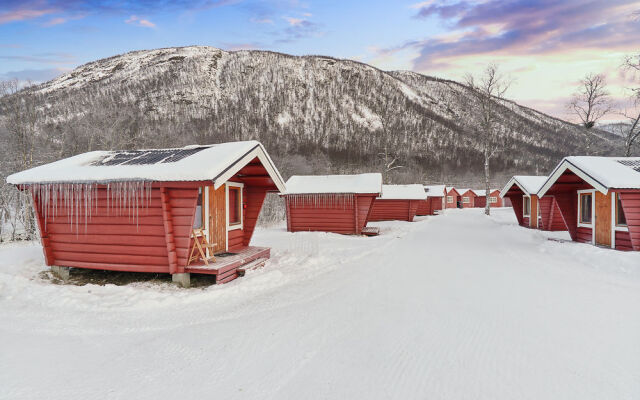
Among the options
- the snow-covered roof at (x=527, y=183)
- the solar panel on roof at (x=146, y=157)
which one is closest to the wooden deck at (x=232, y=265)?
the solar panel on roof at (x=146, y=157)

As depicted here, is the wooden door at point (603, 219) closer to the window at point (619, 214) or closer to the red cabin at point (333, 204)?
the window at point (619, 214)

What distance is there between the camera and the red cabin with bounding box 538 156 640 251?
30.5 ft

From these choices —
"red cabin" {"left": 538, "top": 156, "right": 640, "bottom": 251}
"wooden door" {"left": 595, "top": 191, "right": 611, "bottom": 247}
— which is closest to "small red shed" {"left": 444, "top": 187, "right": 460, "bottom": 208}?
"red cabin" {"left": 538, "top": 156, "right": 640, "bottom": 251}

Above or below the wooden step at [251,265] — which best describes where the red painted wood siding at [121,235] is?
above

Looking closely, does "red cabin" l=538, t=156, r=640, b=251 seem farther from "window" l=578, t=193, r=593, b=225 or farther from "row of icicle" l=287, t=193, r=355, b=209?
"row of icicle" l=287, t=193, r=355, b=209

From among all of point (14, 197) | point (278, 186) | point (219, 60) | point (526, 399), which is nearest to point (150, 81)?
point (219, 60)

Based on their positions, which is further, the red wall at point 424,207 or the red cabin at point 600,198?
the red wall at point 424,207

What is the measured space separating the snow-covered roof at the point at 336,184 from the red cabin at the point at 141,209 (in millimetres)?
8493

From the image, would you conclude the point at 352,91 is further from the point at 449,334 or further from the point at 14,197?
the point at 449,334

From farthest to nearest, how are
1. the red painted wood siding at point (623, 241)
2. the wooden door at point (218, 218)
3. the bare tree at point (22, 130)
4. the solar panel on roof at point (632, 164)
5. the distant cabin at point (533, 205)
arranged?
the distant cabin at point (533, 205) → the bare tree at point (22, 130) → the solar panel on roof at point (632, 164) → the red painted wood siding at point (623, 241) → the wooden door at point (218, 218)

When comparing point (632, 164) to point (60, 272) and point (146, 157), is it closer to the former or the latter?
point (146, 157)

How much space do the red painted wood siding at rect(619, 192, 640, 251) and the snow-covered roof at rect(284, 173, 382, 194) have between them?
887 centimetres

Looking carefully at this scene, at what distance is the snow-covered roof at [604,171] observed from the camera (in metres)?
9.23

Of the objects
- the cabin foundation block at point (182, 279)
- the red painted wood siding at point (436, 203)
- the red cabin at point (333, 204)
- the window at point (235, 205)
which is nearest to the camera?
the cabin foundation block at point (182, 279)
